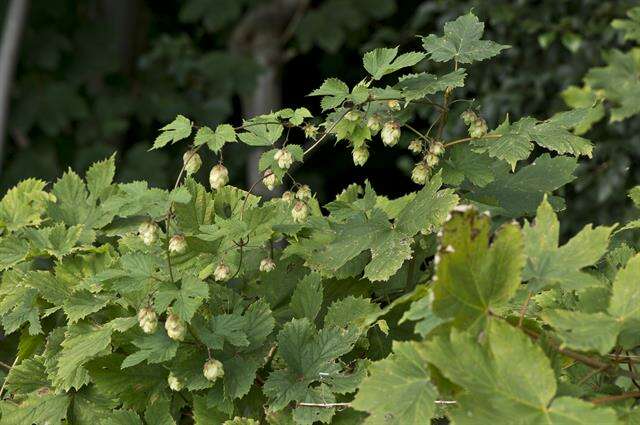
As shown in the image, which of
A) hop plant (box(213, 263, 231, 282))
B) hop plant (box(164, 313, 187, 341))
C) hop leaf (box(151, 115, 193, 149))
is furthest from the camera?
hop leaf (box(151, 115, 193, 149))

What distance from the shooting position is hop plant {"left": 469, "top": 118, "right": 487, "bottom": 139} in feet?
5.35

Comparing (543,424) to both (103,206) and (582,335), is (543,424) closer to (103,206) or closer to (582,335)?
(582,335)

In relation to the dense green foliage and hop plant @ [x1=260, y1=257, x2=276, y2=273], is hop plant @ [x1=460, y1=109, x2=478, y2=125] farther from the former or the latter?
hop plant @ [x1=260, y1=257, x2=276, y2=273]

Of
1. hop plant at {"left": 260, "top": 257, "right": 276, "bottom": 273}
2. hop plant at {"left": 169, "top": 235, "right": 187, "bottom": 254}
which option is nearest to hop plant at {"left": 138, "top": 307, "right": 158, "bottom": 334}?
hop plant at {"left": 169, "top": 235, "right": 187, "bottom": 254}

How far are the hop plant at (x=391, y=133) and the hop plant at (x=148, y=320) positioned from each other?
456 mm

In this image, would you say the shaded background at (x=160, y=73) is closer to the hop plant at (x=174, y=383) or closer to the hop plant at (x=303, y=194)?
the hop plant at (x=303, y=194)

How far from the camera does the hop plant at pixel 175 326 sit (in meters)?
1.41

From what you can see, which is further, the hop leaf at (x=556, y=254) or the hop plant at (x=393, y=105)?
the hop plant at (x=393, y=105)

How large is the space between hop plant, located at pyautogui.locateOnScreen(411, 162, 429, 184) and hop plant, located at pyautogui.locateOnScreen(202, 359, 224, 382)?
441 mm

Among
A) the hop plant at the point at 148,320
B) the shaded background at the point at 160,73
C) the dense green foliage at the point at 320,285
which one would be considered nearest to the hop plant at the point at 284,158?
the dense green foliage at the point at 320,285

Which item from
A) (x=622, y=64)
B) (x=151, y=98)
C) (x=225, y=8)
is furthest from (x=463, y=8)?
(x=151, y=98)

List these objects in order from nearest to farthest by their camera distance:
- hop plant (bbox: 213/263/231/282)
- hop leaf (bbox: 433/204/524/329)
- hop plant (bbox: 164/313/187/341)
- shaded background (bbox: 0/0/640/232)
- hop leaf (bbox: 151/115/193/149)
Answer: hop leaf (bbox: 433/204/524/329), hop plant (bbox: 164/313/187/341), hop plant (bbox: 213/263/231/282), hop leaf (bbox: 151/115/193/149), shaded background (bbox: 0/0/640/232)

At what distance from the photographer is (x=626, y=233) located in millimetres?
1794

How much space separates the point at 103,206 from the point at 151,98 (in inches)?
217
